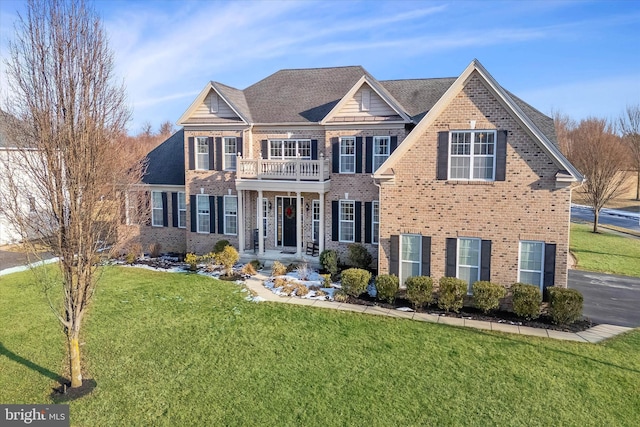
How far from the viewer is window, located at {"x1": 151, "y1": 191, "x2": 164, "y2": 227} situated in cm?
2378

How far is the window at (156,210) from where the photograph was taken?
2378 centimetres

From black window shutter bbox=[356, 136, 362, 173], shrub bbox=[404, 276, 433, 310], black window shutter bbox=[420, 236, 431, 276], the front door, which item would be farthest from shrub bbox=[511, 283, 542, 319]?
the front door

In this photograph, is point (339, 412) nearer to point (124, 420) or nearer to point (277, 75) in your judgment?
point (124, 420)

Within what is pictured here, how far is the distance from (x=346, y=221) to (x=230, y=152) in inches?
268

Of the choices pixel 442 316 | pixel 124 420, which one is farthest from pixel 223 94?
pixel 124 420

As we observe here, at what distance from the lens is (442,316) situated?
46.6 ft

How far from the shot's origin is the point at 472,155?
15078mm

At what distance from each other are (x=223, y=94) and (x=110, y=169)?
12703mm

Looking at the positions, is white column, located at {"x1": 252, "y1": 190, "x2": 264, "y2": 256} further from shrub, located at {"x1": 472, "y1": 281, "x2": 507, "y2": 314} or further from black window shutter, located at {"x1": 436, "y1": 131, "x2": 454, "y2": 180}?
shrub, located at {"x1": 472, "y1": 281, "x2": 507, "y2": 314}

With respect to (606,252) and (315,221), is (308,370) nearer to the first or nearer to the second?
(315,221)

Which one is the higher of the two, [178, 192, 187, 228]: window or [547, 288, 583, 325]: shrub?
[178, 192, 187, 228]: window

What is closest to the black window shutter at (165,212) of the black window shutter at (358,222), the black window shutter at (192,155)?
the black window shutter at (192,155)

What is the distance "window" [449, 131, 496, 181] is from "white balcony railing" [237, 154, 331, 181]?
6.31 meters

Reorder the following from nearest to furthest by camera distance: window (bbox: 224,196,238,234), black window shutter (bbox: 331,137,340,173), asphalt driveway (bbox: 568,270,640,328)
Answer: asphalt driveway (bbox: 568,270,640,328), black window shutter (bbox: 331,137,340,173), window (bbox: 224,196,238,234)
